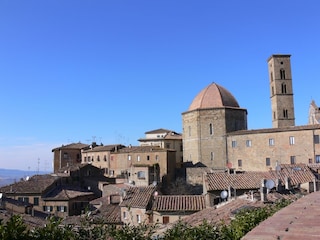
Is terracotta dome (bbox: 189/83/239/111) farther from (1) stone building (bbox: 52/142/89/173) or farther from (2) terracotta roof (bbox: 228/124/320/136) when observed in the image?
(1) stone building (bbox: 52/142/89/173)

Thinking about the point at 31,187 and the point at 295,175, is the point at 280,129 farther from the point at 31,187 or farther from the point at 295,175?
the point at 31,187

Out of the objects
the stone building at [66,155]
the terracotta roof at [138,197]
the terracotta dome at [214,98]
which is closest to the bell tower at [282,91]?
the terracotta dome at [214,98]

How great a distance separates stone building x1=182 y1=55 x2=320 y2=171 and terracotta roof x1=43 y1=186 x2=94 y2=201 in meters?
17.5

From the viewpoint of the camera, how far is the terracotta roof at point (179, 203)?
24281mm

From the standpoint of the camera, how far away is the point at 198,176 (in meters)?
48.7

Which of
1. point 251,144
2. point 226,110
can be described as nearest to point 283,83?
point 226,110

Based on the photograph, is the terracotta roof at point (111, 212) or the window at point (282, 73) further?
the window at point (282, 73)

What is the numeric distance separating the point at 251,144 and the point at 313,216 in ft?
146

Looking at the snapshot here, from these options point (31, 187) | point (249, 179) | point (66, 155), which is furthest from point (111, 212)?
point (66, 155)

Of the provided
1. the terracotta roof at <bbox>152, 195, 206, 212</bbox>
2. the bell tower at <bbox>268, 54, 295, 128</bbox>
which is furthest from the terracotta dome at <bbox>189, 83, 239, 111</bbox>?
the terracotta roof at <bbox>152, 195, 206, 212</bbox>

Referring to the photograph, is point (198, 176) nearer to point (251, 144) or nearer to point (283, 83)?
point (251, 144)

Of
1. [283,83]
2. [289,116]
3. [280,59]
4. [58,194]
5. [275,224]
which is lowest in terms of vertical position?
[58,194]

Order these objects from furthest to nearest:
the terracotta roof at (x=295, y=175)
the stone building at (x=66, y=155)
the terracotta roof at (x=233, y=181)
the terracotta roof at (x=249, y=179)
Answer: the stone building at (x=66, y=155) < the terracotta roof at (x=295, y=175) < the terracotta roof at (x=249, y=179) < the terracotta roof at (x=233, y=181)

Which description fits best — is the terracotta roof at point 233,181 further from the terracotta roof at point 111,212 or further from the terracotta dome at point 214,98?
the terracotta dome at point 214,98
